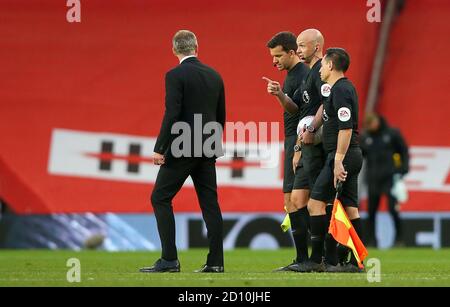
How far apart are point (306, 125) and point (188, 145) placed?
102 cm

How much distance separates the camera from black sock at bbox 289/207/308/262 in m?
10.2

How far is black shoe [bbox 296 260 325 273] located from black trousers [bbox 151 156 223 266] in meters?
0.68

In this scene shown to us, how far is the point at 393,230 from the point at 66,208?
4528 millimetres

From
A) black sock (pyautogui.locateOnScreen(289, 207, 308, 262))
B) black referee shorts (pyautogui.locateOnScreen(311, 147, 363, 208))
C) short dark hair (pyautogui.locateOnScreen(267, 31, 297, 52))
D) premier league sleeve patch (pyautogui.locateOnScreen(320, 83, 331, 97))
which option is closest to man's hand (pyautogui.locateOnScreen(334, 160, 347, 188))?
black referee shorts (pyautogui.locateOnScreen(311, 147, 363, 208))

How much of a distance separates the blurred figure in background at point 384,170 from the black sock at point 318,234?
625 cm

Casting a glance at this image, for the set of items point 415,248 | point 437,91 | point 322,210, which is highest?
point 437,91

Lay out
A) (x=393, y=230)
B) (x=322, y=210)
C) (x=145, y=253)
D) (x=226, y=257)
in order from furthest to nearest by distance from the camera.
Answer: (x=393, y=230) < (x=145, y=253) < (x=226, y=257) < (x=322, y=210)

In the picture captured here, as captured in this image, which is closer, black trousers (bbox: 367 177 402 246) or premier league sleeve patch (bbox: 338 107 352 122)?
premier league sleeve patch (bbox: 338 107 352 122)

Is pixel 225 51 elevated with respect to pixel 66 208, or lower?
elevated

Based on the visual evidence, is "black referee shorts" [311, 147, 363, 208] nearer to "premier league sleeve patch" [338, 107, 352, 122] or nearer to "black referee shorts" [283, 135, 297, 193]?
"premier league sleeve patch" [338, 107, 352, 122]

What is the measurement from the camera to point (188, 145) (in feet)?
32.1
